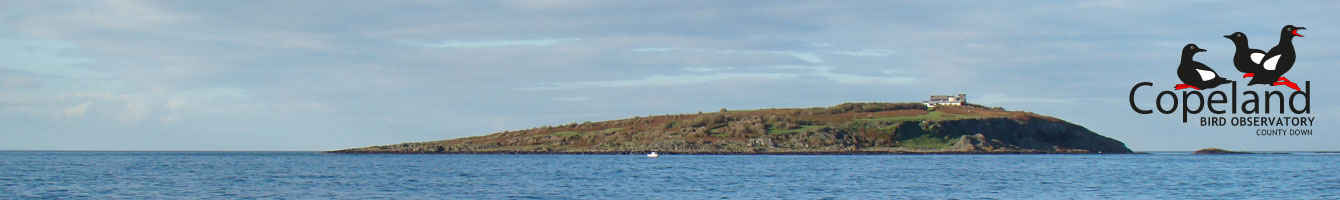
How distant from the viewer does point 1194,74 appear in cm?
10350

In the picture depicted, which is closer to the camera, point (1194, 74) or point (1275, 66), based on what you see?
point (1275, 66)

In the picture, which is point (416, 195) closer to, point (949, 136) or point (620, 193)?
point (620, 193)

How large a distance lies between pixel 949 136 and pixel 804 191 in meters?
144

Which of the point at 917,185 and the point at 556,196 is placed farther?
the point at 917,185

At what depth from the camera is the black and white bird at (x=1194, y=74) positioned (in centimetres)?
9906

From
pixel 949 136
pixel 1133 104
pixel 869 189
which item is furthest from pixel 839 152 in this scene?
pixel 869 189

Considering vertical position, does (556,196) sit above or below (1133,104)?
below

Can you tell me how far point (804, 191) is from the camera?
59062 millimetres

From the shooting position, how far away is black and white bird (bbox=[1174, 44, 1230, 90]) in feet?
325

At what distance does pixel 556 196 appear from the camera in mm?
56250

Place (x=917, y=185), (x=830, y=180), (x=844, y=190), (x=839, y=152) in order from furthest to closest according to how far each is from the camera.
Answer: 1. (x=839, y=152)
2. (x=830, y=180)
3. (x=917, y=185)
4. (x=844, y=190)

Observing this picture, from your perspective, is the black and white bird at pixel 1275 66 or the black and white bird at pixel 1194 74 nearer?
the black and white bird at pixel 1275 66

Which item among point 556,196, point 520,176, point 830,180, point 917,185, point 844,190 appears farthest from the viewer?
point 520,176

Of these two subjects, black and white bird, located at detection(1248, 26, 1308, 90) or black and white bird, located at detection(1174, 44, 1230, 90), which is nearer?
black and white bird, located at detection(1248, 26, 1308, 90)
